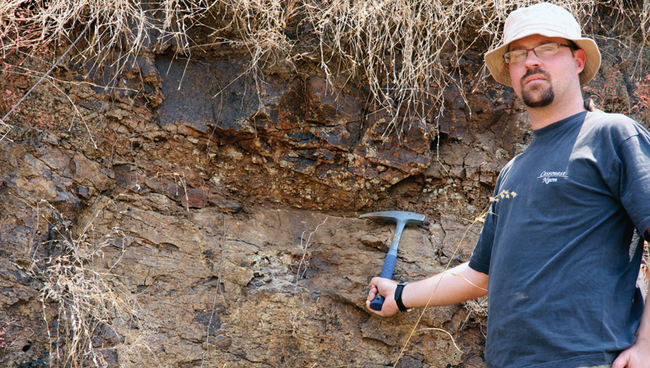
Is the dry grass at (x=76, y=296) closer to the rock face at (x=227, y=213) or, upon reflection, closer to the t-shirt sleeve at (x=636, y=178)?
the rock face at (x=227, y=213)

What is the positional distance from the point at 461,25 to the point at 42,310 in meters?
2.67

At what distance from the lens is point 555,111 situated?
1.80 metres

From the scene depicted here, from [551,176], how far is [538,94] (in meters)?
0.32

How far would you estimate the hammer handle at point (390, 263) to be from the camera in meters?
2.45

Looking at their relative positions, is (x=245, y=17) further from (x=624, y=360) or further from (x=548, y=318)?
(x=624, y=360)

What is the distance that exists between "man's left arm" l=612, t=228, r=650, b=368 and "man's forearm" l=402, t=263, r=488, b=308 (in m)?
Result: 0.64

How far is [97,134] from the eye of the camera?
2693mm

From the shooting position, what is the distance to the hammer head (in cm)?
272

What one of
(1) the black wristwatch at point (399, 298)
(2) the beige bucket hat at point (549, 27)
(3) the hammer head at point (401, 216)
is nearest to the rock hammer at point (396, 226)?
(3) the hammer head at point (401, 216)

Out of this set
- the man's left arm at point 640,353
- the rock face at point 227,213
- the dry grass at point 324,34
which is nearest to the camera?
the man's left arm at point 640,353

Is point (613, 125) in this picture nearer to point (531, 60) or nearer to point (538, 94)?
point (538, 94)

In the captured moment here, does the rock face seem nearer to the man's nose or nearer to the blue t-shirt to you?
the blue t-shirt

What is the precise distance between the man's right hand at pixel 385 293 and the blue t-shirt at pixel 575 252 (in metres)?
0.69

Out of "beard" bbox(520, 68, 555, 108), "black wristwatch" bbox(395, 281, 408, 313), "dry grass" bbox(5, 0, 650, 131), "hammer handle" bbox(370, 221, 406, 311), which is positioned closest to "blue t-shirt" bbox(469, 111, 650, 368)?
"beard" bbox(520, 68, 555, 108)
